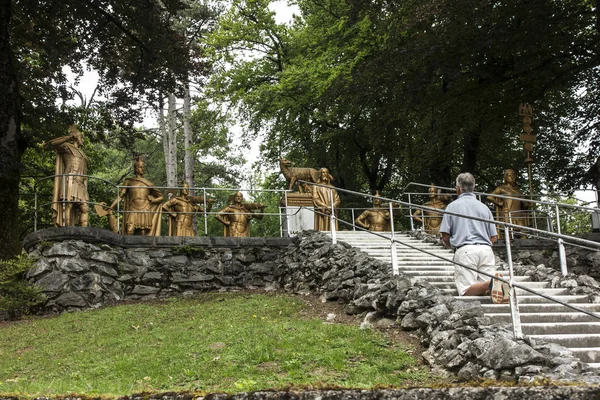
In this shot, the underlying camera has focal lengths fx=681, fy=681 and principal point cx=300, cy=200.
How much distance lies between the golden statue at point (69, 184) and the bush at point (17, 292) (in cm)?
125

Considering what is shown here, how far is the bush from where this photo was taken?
37.7 feet

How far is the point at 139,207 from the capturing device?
45.6 ft

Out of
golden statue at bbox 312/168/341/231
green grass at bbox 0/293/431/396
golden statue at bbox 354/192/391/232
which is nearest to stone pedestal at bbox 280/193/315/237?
golden statue at bbox 312/168/341/231

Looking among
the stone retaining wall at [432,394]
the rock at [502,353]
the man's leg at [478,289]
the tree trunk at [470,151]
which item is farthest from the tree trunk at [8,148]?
the tree trunk at [470,151]

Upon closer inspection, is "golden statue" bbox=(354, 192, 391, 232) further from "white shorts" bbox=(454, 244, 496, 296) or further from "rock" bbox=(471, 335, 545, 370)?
"rock" bbox=(471, 335, 545, 370)

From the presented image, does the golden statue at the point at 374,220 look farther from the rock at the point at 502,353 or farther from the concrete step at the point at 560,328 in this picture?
the rock at the point at 502,353

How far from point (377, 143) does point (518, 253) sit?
6.14 meters

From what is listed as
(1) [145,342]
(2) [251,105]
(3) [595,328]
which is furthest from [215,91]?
(3) [595,328]

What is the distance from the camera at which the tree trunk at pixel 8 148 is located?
42.6ft

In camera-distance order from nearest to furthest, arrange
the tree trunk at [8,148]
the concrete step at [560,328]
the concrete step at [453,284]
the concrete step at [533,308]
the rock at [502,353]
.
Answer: the rock at [502,353] → the concrete step at [560,328] → the concrete step at [533,308] → the concrete step at [453,284] → the tree trunk at [8,148]

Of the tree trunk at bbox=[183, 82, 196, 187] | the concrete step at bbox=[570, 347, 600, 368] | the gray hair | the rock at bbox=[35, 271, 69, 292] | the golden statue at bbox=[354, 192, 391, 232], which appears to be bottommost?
the concrete step at bbox=[570, 347, 600, 368]

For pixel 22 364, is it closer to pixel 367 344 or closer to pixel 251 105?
pixel 367 344

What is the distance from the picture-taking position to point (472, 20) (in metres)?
16.7

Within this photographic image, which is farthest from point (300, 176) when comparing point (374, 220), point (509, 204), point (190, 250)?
point (509, 204)
